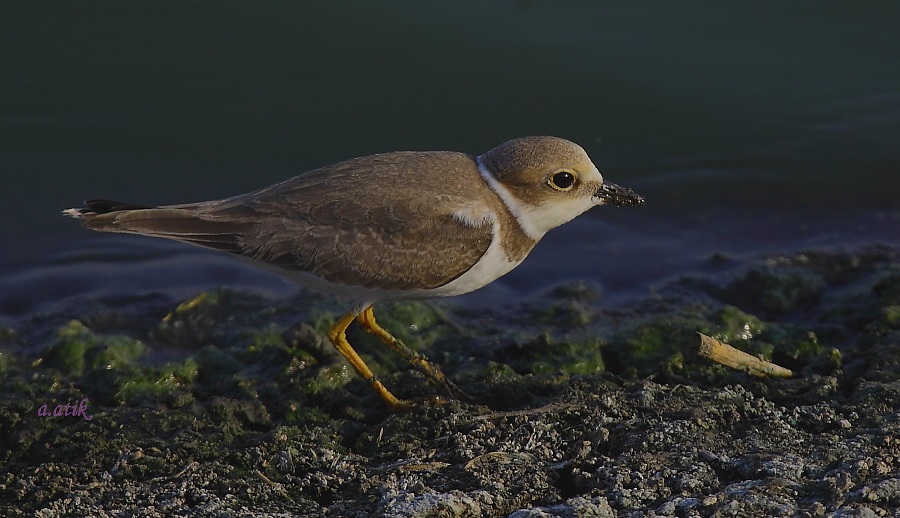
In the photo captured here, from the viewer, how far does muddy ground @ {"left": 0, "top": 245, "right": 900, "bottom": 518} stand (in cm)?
389

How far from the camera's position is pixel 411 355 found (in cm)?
550

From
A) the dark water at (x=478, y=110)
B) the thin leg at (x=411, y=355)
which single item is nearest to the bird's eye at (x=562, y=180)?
the thin leg at (x=411, y=355)

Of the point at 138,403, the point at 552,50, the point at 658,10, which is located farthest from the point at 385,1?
the point at 138,403

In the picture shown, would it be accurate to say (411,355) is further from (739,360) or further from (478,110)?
(478,110)

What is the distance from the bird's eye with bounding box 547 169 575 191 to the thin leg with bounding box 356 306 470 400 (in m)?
1.18

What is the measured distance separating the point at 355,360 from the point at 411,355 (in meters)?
0.34

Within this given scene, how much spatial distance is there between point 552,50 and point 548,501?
19.6ft

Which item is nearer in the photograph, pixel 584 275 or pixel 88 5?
pixel 584 275

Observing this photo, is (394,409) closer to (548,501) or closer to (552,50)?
(548,501)

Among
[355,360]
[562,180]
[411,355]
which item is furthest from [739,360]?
[355,360]

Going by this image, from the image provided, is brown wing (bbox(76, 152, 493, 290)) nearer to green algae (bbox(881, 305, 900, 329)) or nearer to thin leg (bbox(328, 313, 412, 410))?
thin leg (bbox(328, 313, 412, 410))

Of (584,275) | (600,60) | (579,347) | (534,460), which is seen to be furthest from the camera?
(600,60)

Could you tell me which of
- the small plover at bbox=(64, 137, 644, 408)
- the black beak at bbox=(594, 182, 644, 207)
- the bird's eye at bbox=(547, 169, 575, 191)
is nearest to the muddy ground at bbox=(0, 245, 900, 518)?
the small plover at bbox=(64, 137, 644, 408)

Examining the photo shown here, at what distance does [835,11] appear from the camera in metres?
9.62
